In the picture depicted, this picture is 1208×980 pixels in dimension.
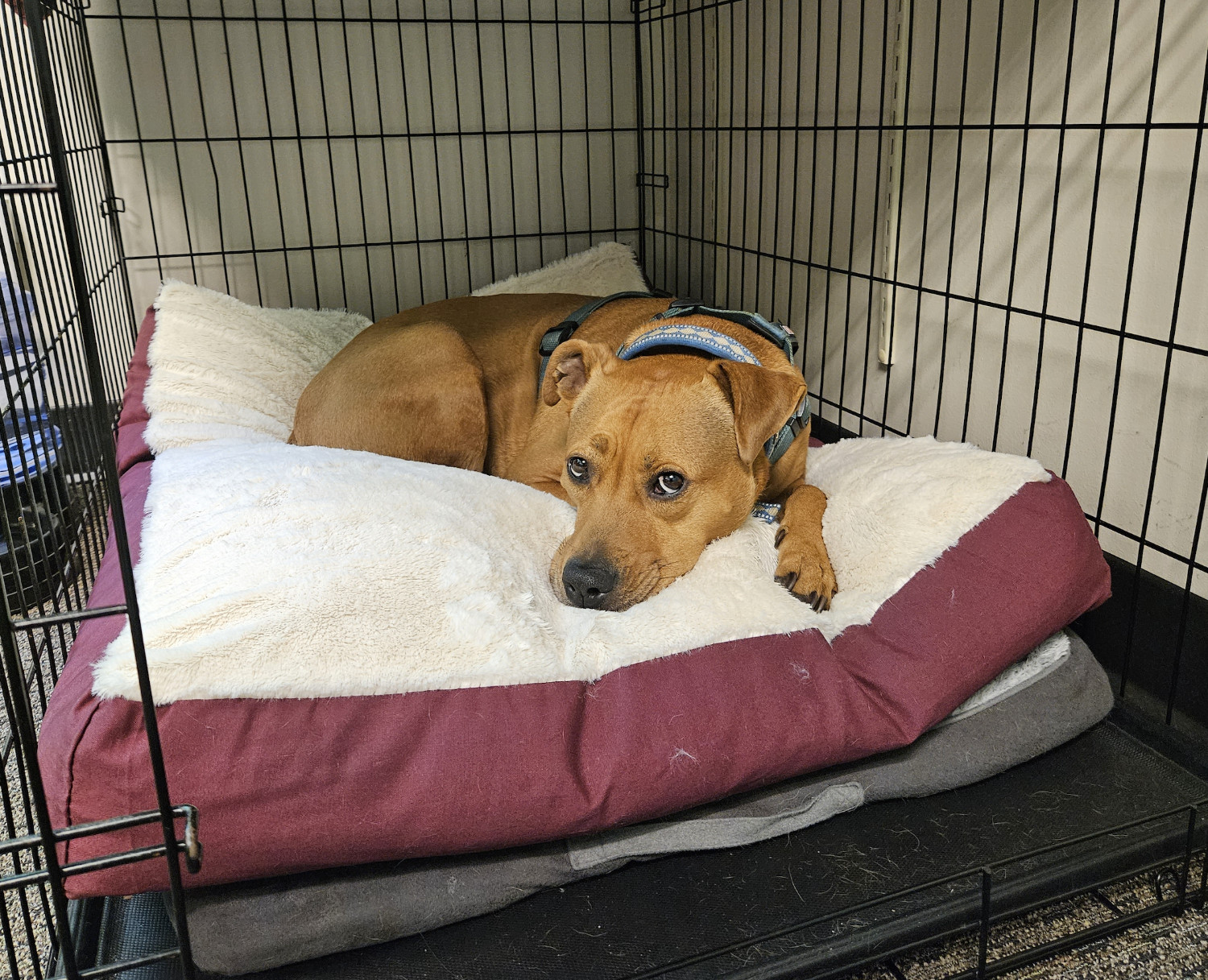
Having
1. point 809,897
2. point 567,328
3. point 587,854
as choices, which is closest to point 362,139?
point 567,328

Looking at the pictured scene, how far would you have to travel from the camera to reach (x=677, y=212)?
471 cm

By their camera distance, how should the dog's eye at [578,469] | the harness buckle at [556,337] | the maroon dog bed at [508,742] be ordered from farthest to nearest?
the harness buckle at [556,337], the dog's eye at [578,469], the maroon dog bed at [508,742]

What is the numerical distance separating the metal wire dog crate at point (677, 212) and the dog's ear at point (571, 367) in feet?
3.69

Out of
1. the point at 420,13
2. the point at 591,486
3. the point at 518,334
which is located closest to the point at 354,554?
the point at 591,486

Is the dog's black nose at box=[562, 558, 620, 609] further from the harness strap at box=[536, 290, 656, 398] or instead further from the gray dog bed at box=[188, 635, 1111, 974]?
the harness strap at box=[536, 290, 656, 398]

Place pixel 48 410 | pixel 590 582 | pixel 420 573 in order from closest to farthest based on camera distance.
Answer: pixel 420 573 < pixel 590 582 < pixel 48 410

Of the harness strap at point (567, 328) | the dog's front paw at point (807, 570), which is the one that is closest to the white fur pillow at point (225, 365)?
the harness strap at point (567, 328)

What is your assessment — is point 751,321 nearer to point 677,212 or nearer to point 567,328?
point 567,328

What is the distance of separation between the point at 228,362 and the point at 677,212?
7.62 ft

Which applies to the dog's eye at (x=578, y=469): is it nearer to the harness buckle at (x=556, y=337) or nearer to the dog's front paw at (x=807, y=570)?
the dog's front paw at (x=807, y=570)

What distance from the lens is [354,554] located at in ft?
6.18

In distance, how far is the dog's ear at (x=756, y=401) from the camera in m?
→ 2.18

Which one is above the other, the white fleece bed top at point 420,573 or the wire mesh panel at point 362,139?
the wire mesh panel at point 362,139

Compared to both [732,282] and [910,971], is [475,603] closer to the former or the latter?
[910,971]
